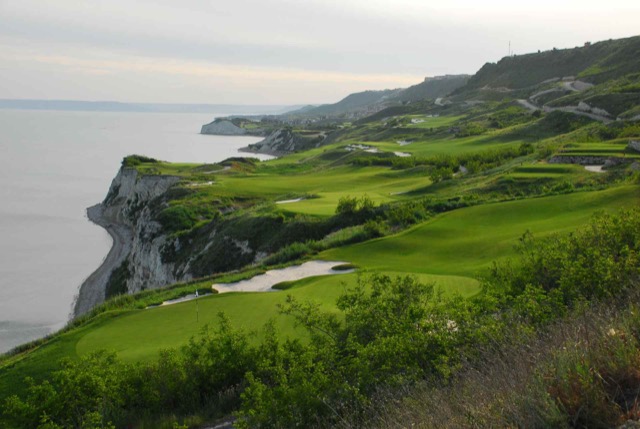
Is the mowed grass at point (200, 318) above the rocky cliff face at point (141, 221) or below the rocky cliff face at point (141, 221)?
above

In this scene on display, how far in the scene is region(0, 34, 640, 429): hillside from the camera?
26.7 ft

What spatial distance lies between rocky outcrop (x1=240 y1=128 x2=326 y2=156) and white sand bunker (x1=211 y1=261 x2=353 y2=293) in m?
107

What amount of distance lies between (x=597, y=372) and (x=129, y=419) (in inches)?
354

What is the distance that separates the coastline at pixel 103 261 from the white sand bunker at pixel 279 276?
684 inches

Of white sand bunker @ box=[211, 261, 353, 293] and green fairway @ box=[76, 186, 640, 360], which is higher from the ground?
green fairway @ box=[76, 186, 640, 360]

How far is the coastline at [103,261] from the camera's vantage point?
130ft

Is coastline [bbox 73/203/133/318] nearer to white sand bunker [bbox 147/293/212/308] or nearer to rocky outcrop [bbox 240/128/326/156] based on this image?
white sand bunker [bbox 147/293/212/308]

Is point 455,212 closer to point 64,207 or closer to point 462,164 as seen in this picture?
point 462,164

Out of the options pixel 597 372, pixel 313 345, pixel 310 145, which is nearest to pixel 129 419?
pixel 313 345

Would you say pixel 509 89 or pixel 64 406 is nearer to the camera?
pixel 64 406

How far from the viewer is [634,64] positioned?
89250 mm

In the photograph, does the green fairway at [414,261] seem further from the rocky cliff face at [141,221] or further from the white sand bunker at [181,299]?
the rocky cliff face at [141,221]

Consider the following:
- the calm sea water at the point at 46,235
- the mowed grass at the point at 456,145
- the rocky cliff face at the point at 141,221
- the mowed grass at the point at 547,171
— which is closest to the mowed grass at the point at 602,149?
the mowed grass at the point at 547,171

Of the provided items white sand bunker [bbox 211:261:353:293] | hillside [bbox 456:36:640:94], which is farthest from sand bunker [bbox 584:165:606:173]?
hillside [bbox 456:36:640:94]
